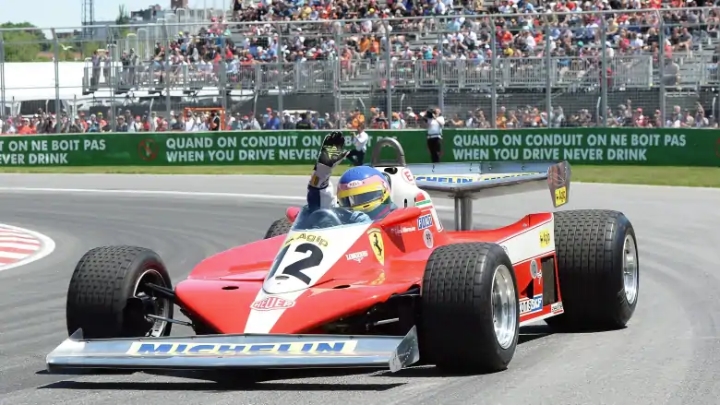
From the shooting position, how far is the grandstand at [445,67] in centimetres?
3097

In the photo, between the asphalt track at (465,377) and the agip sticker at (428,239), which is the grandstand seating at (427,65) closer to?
the asphalt track at (465,377)

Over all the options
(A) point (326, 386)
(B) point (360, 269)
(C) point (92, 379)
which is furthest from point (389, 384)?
(C) point (92, 379)

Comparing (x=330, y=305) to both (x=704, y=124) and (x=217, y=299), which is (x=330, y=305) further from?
(x=704, y=124)

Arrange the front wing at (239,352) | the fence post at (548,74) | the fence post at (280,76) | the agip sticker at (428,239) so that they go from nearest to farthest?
the front wing at (239,352), the agip sticker at (428,239), the fence post at (548,74), the fence post at (280,76)

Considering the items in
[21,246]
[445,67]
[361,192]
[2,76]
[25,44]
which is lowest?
[21,246]

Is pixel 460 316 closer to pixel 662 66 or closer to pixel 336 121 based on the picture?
pixel 662 66

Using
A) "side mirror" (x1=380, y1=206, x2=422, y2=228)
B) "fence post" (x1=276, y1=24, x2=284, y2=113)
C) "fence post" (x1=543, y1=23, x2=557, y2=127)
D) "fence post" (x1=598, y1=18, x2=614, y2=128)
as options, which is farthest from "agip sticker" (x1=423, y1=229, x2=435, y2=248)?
"fence post" (x1=276, y1=24, x2=284, y2=113)

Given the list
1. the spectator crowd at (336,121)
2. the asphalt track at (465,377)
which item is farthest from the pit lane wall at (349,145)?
the asphalt track at (465,377)

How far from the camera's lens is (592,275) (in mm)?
9570

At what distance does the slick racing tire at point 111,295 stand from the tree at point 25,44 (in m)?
28.5

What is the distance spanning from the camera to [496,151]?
32781 millimetres

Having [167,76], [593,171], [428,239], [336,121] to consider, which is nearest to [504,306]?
[428,239]

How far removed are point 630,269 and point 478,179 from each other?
216cm

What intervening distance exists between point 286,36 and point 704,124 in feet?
37.1
